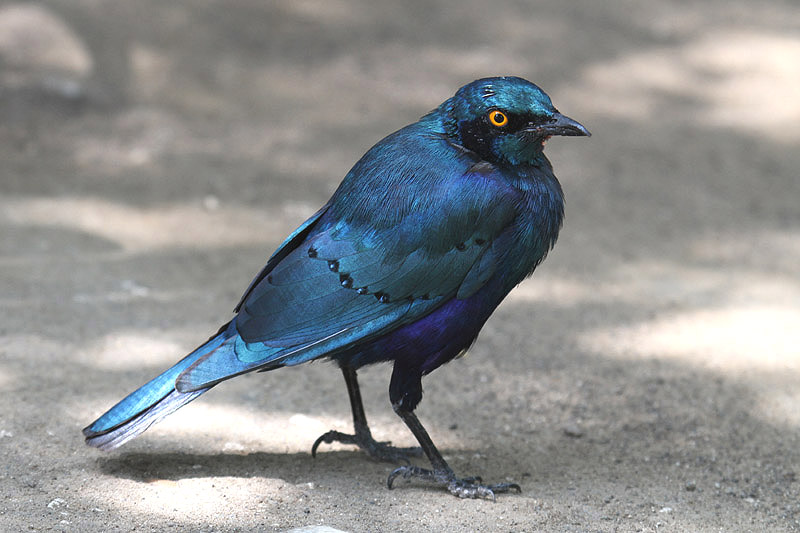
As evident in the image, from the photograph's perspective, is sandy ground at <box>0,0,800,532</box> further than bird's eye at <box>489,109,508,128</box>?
Yes

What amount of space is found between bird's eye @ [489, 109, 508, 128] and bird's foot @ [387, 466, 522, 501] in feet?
3.95

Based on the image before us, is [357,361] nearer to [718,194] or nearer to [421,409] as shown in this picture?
[421,409]

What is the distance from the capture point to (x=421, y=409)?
165 inches

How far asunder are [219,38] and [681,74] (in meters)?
3.58

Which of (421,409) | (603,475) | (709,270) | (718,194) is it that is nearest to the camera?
(603,475)

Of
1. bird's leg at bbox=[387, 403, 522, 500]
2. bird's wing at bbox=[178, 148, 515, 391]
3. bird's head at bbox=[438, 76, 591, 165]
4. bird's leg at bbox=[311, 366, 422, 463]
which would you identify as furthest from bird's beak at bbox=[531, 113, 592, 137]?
bird's leg at bbox=[311, 366, 422, 463]

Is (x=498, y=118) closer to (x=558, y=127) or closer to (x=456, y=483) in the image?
(x=558, y=127)

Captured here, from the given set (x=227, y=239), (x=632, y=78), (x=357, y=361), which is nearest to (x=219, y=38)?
(x=227, y=239)

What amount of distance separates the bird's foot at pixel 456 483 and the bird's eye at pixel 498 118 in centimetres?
120

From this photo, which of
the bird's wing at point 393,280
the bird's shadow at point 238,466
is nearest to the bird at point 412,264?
the bird's wing at point 393,280

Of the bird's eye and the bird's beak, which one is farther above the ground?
the bird's eye

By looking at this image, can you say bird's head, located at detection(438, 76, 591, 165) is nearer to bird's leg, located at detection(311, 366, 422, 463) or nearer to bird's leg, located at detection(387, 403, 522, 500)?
bird's leg, located at detection(387, 403, 522, 500)

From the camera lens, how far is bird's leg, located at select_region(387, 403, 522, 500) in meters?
3.34

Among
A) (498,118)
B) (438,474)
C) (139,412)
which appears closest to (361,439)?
Result: (438,474)
